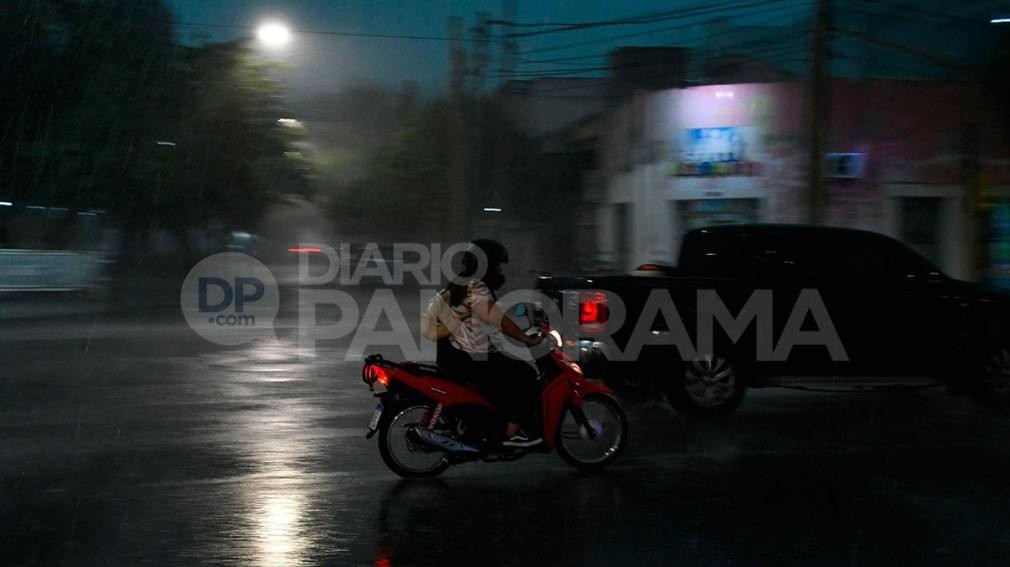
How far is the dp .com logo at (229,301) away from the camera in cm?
1961

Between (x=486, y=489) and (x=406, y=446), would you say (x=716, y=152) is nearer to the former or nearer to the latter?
(x=406, y=446)

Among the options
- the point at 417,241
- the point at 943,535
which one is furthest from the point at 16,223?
the point at 943,535

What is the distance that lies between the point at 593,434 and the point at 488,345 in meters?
1.09

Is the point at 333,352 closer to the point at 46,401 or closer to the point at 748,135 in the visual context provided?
the point at 46,401

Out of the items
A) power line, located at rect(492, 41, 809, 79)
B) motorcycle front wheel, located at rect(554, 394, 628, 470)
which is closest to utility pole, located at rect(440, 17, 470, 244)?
power line, located at rect(492, 41, 809, 79)

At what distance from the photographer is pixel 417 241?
160 ft

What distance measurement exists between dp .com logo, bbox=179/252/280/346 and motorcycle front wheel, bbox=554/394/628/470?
10269 millimetres

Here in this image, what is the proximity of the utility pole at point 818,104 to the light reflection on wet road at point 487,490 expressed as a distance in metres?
6.80

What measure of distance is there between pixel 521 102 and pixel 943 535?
3571 centimetres

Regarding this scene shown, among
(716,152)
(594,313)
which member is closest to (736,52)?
(716,152)

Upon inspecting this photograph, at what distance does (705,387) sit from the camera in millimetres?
10852

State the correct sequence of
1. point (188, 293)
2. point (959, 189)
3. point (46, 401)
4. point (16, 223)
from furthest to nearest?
point (16, 223), point (188, 293), point (959, 189), point (46, 401)

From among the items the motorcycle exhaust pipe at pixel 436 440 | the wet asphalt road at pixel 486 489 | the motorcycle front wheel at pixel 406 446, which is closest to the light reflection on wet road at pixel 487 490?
the wet asphalt road at pixel 486 489

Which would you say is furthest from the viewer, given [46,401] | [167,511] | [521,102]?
[521,102]
